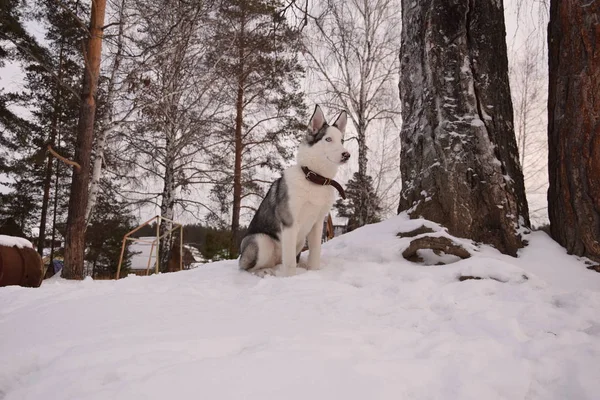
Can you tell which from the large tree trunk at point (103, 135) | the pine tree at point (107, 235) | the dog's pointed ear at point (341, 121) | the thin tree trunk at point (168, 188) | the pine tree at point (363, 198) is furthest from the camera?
the pine tree at point (107, 235)

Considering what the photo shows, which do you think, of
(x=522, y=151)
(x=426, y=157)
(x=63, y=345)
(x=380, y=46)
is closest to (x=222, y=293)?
(x=63, y=345)

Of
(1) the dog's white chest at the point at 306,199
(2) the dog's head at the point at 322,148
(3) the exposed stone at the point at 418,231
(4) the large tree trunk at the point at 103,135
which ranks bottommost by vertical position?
(3) the exposed stone at the point at 418,231

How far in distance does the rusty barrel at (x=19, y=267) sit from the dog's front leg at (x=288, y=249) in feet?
14.8

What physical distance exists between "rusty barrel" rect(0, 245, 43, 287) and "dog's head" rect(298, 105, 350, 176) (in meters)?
4.80

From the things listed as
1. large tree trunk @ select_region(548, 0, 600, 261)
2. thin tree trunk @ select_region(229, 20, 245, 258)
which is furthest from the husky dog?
thin tree trunk @ select_region(229, 20, 245, 258)

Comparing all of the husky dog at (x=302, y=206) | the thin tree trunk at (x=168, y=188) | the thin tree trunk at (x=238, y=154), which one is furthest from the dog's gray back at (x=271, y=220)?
the thin tree trunk at (x=238, y=154)

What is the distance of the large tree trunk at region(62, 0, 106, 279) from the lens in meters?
8.52

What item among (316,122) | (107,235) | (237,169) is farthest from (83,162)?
(107,235)

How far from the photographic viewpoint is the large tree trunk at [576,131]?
9.55 ft

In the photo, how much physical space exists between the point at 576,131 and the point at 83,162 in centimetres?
962

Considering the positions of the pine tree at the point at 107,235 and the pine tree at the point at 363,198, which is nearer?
the pine tree at the point at 363,198

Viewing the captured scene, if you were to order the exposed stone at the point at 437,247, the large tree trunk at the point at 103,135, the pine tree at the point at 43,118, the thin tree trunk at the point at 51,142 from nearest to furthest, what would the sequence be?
1. the exposed stone at the point at 437,247
2. the large tree trunk at the point at 103,135
3. the pine tree at the point at 43,118
4. the thin tree trunk at the point at 51,142

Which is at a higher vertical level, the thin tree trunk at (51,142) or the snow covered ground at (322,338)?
the thin tree trunk at (51,142)

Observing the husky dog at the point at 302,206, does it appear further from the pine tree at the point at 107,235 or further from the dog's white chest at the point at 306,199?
the pine tree at the point at 107,235
